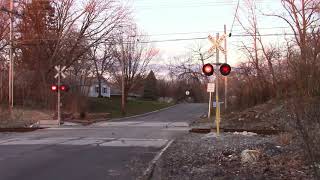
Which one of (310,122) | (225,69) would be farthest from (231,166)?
(225,69)

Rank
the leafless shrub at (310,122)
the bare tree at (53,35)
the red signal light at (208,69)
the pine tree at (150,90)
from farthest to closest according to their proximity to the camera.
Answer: the pine tree at (150,90)
the bare tree at (53,35)
the red signal light at (208,69)
the leafless shrub at (310,122)

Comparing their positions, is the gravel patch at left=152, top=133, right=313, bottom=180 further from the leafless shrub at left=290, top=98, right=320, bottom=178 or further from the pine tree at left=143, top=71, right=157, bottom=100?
the pine tree at left=143, top=71, right=157, bottom=100

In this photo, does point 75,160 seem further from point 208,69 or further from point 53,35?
point 53,35

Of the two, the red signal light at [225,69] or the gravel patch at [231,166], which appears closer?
the gravel patch at [231,166]

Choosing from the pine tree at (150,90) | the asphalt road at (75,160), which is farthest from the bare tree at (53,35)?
the pine tree at (150,90)

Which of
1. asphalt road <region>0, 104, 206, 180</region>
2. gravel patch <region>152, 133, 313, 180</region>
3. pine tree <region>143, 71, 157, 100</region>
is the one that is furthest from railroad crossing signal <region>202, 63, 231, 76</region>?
pine tree <region>143, 71, 157, 100</region>

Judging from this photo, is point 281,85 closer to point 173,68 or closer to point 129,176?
point 129,176

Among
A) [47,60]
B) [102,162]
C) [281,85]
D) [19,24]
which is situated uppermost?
[19,24]

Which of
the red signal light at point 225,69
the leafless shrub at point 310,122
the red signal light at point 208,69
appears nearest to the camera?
the leafless shrub at point 310,122

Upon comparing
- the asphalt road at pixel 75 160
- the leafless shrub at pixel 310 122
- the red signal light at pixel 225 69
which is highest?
the red signal light at pixel 225 69

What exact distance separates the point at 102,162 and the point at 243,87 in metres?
27.8

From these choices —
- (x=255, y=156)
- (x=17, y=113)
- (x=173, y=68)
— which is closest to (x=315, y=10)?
(x=17, y=113)

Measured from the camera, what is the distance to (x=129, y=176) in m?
12.5

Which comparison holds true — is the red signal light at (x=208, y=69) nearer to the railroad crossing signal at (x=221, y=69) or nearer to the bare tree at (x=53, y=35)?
the railroad crossing signal at (x=221, y=69)
